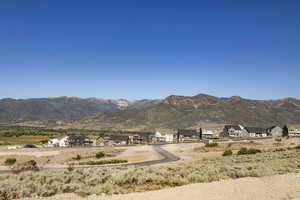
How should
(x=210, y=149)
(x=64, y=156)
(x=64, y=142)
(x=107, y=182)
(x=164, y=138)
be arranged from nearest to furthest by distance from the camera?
(x=107, y=182) → (x=64, y=156) → (x=210, y=149) → (x=64, y=142) → (x=164, y=138)

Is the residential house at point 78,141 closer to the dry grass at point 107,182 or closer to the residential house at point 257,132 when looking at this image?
the residential house at point 257,132

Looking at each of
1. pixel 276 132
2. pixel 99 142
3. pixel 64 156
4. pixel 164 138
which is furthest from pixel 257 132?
pixel 64 156

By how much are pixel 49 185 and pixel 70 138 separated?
97.9 m

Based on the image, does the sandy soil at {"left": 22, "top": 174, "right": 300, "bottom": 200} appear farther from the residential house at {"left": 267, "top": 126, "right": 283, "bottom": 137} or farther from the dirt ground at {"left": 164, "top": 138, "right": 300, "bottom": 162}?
the residential house at {"left": 267, "top": 126, "right": 283, "bottom": 137}

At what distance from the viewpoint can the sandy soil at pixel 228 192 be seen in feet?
53.3

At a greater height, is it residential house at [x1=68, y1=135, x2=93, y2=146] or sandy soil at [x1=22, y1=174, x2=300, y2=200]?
sandy soil at [x1=22, y1=174, x2=300, y2=200]

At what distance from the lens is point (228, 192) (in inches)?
675

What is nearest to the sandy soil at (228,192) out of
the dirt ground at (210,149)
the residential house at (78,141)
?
the dirt ground at (210,149)

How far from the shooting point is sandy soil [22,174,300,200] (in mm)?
16250

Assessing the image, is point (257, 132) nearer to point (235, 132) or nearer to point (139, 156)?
point (235, 132)

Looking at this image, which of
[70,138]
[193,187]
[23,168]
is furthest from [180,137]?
[193,187]

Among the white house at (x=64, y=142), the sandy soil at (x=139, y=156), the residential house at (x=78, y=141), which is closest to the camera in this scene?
the sandy soil at (x=139, y=156)

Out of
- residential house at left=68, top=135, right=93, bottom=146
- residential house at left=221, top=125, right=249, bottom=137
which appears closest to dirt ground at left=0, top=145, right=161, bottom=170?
residential house at left=68, top=135, right=93, bottom=146

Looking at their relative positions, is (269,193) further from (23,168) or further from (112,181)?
(23,168)
